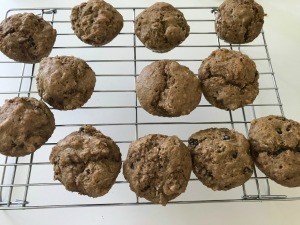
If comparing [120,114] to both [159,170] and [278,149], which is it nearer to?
[159,170]

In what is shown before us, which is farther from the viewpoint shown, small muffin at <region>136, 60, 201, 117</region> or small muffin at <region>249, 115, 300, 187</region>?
small muffin at <region>136, 60, 201, 117</region>

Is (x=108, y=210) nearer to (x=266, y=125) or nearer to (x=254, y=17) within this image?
(x=266, y=125)

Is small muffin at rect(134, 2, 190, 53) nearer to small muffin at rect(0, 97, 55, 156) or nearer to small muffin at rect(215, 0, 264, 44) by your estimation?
small muffin at rect(215, 0, 264, 44)

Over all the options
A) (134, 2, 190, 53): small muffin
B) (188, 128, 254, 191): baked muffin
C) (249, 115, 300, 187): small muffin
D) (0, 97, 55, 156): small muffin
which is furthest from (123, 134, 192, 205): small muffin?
(134, 2, 190, 53): small muffin

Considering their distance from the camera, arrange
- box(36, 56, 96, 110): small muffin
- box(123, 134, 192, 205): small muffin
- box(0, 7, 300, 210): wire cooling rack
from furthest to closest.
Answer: box(0, 7, 300, 210): wire cooling rack, box(36, 56, 96, 110): small muffin, box(123, 134, 192, 205): small muffin

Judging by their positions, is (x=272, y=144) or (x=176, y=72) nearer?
(x=272, y=144)

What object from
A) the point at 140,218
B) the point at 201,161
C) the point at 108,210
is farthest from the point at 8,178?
the point at 201,161
